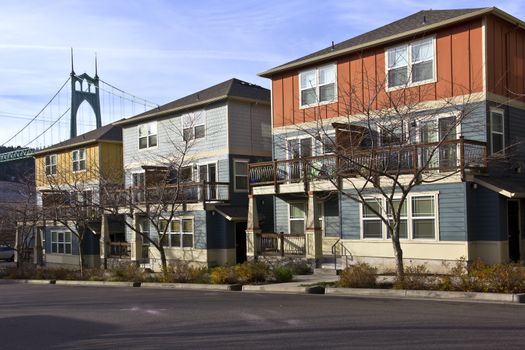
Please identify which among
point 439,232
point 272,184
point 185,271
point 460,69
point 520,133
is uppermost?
point 460,69

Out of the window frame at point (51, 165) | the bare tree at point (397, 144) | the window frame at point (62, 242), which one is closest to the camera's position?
the bare tree at point (397, 144)

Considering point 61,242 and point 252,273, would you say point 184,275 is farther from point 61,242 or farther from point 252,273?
point 61,242

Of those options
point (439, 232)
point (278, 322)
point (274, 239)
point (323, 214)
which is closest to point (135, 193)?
point (274, 239)

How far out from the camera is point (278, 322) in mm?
11289

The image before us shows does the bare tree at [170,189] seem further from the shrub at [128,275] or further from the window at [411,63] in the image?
the window at [411,63]

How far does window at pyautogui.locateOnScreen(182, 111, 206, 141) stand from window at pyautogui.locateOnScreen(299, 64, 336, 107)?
668cm

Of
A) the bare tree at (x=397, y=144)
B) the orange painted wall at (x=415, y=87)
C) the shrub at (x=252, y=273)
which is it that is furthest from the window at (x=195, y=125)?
the shrub at (x=252, y=273)

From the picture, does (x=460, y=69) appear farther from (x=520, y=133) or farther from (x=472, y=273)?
(x=472, y=273)

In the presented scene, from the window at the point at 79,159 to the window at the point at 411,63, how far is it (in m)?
24.3

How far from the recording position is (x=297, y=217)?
2638 cm

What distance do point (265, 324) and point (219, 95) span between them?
19805 mm

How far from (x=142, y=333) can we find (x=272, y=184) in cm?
1522

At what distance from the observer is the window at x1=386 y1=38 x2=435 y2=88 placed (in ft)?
70.8

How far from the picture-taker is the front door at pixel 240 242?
29.7m
